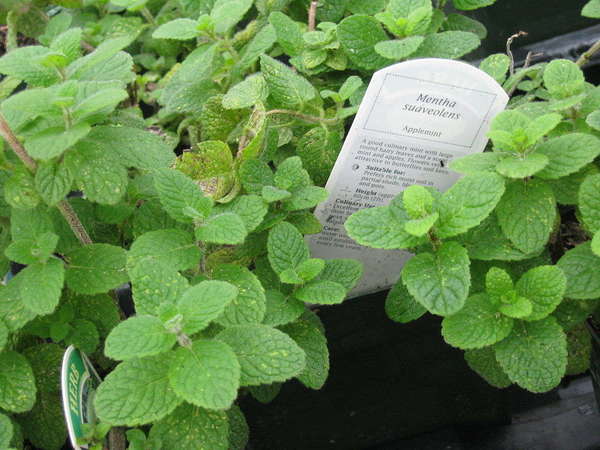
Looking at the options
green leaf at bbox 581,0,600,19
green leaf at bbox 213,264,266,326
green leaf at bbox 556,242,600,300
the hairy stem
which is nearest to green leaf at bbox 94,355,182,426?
green leaf at bbox 213,264,266,326

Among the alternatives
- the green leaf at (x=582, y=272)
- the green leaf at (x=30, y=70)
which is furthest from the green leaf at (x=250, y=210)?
the green leaf at (x=582, y=272)

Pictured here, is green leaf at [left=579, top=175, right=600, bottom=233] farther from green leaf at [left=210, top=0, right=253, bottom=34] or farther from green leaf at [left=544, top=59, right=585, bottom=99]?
green leaf at [left=210, top=0, right=253, bottom=34]

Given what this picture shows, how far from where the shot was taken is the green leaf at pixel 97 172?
88 cm

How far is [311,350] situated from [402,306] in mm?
164

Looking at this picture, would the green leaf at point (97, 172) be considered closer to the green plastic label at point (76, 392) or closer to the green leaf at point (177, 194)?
the green leaf at point (177, 194)

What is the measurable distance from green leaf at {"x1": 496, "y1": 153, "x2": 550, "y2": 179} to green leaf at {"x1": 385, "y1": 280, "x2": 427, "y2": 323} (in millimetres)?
238

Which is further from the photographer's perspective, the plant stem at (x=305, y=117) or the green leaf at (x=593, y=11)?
the green leaf at (x=593, y=11)

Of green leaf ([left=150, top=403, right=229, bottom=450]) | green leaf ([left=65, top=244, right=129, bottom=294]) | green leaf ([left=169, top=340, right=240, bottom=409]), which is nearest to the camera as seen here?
green leaf ([left=169, top=340, right=240, bottom=409])

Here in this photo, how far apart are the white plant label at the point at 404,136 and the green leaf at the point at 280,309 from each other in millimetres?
207

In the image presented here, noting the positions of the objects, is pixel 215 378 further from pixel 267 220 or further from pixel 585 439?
pixel 585 439

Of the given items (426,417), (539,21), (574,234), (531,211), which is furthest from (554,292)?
(539,21)

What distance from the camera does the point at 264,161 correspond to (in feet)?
3.65

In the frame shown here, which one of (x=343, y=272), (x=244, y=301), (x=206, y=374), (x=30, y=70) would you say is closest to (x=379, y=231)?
(x=343, y=272)

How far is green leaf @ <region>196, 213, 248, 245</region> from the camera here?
88 cm
